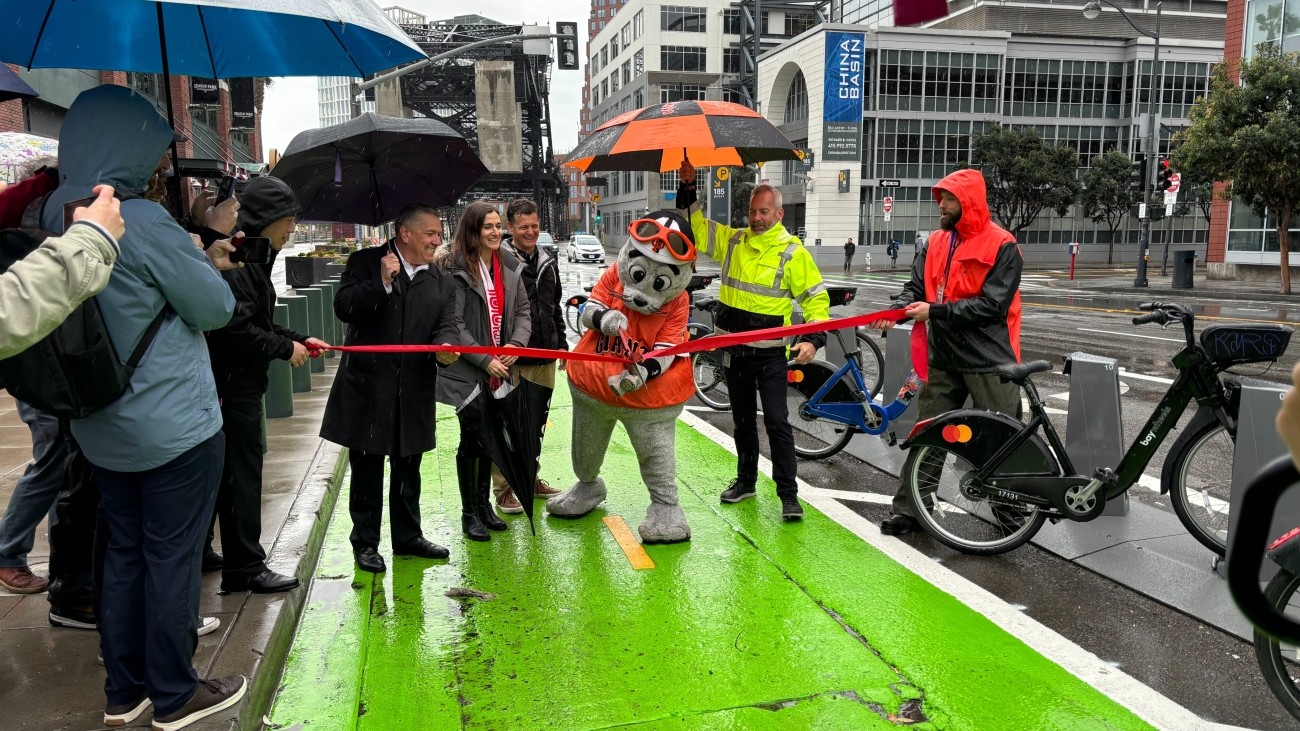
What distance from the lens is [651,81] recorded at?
2891 inches

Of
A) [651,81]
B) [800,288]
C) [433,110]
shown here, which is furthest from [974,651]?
[651,81]

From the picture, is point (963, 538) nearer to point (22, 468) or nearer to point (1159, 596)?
point (1159, 596)

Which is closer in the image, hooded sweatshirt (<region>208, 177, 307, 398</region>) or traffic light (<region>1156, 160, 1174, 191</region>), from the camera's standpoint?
hooded sweatshirt (<region>208, 177, 307, 398</region>)

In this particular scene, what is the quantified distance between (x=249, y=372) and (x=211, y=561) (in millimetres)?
1046

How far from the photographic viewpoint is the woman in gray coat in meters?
4.88

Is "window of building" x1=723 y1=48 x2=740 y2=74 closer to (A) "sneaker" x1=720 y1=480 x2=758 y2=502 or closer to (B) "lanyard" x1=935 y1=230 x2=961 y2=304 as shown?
(A) "sneaker" x1=720 y1=480 x2=758 y2=502

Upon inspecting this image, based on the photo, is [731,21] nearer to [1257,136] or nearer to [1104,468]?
[1257,136]

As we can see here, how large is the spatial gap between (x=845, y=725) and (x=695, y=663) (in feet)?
2.34

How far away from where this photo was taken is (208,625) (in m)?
3.62

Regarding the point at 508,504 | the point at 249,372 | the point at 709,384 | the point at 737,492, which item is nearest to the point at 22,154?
the point at 249,372

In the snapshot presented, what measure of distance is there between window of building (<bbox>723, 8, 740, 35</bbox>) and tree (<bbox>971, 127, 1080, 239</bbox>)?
3487cm

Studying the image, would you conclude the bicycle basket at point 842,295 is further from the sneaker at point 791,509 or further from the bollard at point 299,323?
the bollard at point 299,323

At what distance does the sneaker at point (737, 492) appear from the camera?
5.93 meters

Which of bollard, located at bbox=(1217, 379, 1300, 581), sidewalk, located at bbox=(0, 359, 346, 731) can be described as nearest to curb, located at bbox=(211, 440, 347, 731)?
sidewalk, located at bbox=(0, 359, 346, 731)
